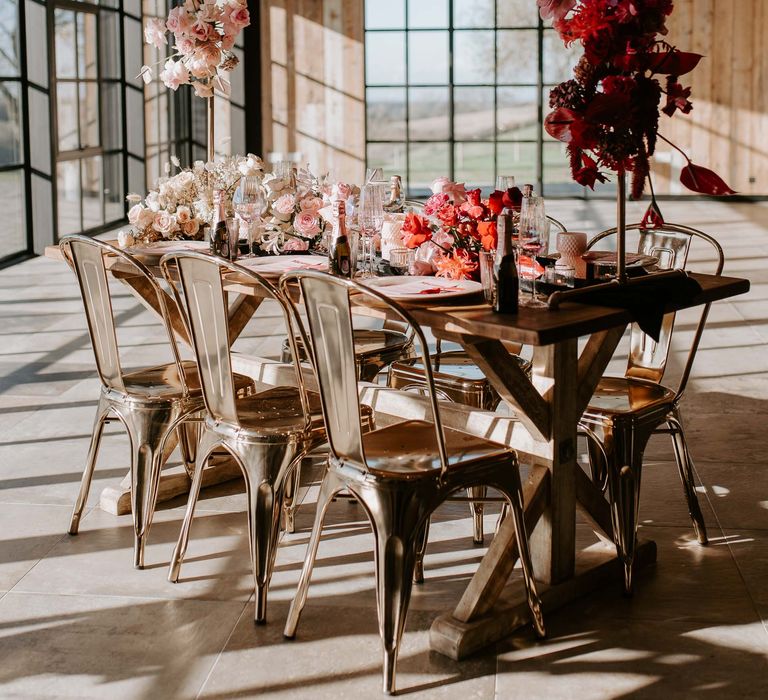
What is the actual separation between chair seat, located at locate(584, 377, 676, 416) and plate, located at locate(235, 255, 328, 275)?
92 cm

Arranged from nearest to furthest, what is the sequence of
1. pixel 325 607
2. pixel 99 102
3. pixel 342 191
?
pixel 325 607, pixel 342 191, pixel 99 102

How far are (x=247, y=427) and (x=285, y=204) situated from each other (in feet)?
3.21

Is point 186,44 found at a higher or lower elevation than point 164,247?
higher

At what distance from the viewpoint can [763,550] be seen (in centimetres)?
331

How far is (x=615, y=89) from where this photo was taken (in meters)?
2.68

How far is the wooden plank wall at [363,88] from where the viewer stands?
45.6 feet

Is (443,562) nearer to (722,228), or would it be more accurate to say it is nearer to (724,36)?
(722,228)

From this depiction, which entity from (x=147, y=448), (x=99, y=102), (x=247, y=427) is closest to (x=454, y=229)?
(x=247, y=427)

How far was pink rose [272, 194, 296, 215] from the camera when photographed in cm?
368

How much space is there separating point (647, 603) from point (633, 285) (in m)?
0.86

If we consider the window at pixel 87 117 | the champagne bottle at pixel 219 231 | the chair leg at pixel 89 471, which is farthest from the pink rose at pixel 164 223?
the window at pixel 87 117

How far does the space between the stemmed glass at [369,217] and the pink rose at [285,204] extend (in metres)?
0.38

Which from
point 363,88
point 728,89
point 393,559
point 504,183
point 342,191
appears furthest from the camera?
point 363,88

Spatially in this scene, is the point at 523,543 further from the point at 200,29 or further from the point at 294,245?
the point at 200,29
